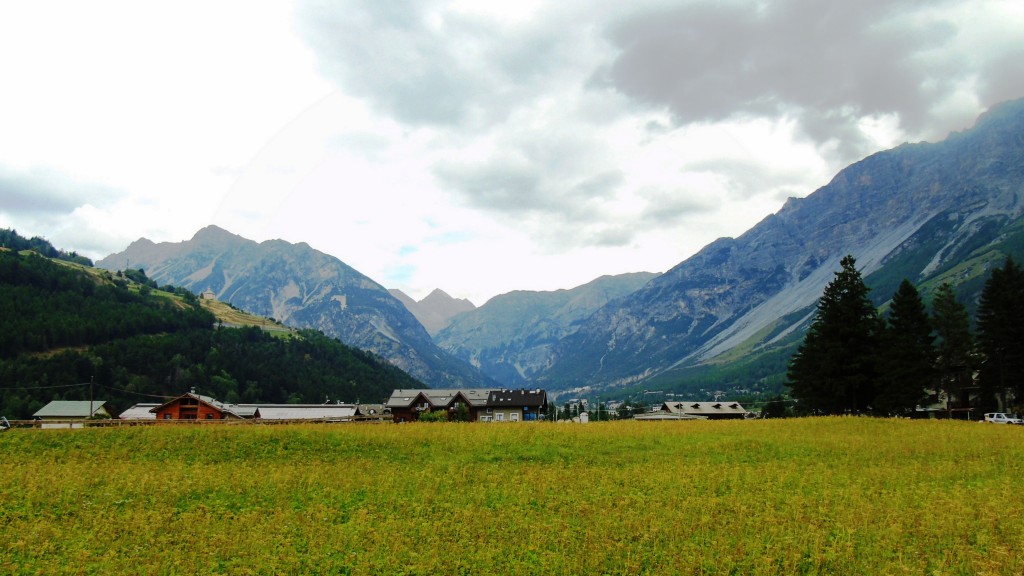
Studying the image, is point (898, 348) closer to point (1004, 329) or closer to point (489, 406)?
point (1004, 329)

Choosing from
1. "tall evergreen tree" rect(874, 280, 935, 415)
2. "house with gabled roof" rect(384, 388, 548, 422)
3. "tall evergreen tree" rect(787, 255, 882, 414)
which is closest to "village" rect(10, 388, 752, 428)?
"house with gabled roof" rect(384, 388, 548, 422)

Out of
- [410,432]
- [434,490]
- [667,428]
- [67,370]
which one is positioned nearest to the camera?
[434,490]

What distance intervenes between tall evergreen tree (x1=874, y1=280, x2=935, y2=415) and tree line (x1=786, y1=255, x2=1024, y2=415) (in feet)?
0.28

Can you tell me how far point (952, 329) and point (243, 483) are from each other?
77793 millimetres

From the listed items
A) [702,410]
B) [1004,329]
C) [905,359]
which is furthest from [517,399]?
[1004,329]

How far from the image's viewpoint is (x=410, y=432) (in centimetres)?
4031

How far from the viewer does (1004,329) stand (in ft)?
207

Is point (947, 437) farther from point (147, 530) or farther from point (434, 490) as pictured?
point (147, 530)

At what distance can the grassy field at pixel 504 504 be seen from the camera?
15.8m

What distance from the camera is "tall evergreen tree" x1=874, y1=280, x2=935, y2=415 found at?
61000 millimetres

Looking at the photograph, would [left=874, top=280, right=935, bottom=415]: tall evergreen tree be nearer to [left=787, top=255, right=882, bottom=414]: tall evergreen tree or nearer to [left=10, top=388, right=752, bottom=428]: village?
[left=787, top=255, right=882, bottom=414]: tall evergreen tree

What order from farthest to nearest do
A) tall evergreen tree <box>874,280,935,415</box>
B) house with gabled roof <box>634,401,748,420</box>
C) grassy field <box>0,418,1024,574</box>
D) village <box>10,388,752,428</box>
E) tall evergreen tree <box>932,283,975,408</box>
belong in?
house with gabled roof <box>634,401,748,420</box>
village <box>10,388,752,428</box>
tall evergreen tree <box>932,283,975,408</box>
tall evergreen tree <box>874,280,935,415</box>
grassy field <box>0,418,1024,574</box>

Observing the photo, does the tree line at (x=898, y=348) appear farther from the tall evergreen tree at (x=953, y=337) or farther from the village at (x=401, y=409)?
the village at (x=401, y=409)

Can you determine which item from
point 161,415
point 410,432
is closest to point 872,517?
point 410,432
